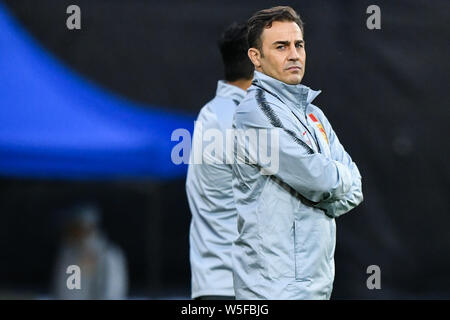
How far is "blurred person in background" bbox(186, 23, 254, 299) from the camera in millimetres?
3492

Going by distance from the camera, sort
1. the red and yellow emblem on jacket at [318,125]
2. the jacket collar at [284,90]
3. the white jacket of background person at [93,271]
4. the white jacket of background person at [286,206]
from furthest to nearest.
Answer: the white jacket of background person at [93,271] < the red and yellow emblem on jacket at [318,125] < the jacket collar at [284,90] < the white jacket of background person at [286,206]

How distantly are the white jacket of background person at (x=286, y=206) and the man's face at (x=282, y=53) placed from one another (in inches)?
1.7

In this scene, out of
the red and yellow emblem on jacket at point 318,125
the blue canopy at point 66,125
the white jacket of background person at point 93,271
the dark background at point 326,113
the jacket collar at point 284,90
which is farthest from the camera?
the dark background at point 326,113

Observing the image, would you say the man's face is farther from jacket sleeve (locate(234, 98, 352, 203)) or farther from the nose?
jacket sleeve (locate(234, 98, 352, 203))

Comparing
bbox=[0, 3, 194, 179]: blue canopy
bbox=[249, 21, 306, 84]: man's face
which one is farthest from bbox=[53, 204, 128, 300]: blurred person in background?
bbox=[249, 21, 306, 84]: man's face

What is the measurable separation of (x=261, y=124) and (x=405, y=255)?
2.34 meters

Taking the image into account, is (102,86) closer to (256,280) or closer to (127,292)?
(127,292)

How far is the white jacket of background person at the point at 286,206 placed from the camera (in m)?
2.73

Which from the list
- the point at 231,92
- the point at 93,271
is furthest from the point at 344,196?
the point at 93,271

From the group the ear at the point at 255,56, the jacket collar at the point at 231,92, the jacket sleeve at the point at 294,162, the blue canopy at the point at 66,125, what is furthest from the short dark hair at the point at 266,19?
the blue canopy at the point at 66,125

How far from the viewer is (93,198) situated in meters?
4.96

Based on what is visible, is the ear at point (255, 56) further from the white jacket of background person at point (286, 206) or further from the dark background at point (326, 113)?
the dark background at point (326, 113)

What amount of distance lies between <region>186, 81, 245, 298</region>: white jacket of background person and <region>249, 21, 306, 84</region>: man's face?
60cm

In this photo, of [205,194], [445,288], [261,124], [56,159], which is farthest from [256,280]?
[445,288]
